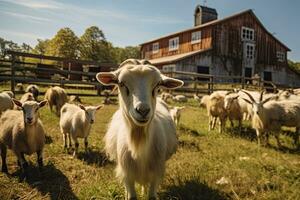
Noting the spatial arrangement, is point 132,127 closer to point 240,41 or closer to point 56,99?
point 56,99

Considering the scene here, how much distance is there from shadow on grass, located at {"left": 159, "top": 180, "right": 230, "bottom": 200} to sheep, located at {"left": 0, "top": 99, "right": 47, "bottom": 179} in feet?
9.48

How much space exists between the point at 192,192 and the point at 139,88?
7.19 ft

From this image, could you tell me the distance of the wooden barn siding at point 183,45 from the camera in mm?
34781

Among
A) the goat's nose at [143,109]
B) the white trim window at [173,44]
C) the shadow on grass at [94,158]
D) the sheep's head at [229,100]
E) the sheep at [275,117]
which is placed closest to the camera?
the goat's nose at [143,109]

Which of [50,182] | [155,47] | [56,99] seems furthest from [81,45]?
[50,182]

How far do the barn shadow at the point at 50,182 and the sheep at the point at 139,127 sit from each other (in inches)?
41.6

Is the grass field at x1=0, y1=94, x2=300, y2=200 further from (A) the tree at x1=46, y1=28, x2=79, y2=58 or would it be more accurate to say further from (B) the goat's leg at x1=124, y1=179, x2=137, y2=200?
(A) the tree at x1=46, y1=28, x2=79, y2=58

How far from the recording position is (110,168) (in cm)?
602

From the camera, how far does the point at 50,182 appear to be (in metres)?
5.43

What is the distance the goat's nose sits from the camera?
10.6 feet

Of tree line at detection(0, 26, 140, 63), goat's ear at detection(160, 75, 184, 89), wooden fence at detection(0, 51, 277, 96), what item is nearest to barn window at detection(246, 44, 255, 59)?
wooden fence at detection(0, 51, 277, 96)

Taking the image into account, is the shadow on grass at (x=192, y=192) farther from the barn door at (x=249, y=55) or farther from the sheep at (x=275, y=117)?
the barn door at (x=249, y=55)

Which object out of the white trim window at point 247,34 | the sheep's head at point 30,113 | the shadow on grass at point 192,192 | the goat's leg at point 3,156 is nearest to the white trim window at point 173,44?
the white trim window at point 247,34

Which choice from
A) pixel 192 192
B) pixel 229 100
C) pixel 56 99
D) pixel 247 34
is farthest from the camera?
pixel 247 34
